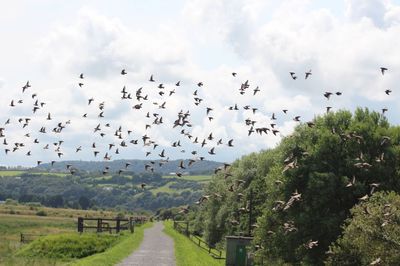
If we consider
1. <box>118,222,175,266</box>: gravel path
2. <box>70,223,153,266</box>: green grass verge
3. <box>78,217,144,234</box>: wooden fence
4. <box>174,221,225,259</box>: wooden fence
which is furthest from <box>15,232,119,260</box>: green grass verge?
<box>174,221,225,259</box>: wooden fence

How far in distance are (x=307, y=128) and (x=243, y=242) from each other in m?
13.7

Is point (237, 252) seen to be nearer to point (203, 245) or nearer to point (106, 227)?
point (203, 245)

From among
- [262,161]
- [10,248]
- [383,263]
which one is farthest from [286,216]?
[10,248]

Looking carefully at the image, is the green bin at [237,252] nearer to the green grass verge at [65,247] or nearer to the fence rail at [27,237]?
the green grass verge at [65,247]

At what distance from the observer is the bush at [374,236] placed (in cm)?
3653

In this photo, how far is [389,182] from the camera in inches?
2042

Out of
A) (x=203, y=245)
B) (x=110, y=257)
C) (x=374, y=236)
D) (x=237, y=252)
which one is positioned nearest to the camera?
(x=374, y=236)

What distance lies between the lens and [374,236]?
125 feet

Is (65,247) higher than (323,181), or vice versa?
(323,181)

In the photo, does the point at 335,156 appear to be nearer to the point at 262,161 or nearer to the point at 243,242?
the point at 243,242

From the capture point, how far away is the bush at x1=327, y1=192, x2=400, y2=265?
1438 inches

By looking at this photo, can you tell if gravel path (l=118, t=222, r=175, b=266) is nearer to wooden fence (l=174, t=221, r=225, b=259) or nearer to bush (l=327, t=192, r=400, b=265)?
wooden fence (l=174, t=221, r=225, b=259)

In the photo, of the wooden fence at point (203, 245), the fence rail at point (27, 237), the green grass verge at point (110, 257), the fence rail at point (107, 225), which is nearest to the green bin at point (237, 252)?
the green grass verge at point (110, 257)

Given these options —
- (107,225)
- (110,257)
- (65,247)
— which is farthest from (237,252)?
(107,225)
